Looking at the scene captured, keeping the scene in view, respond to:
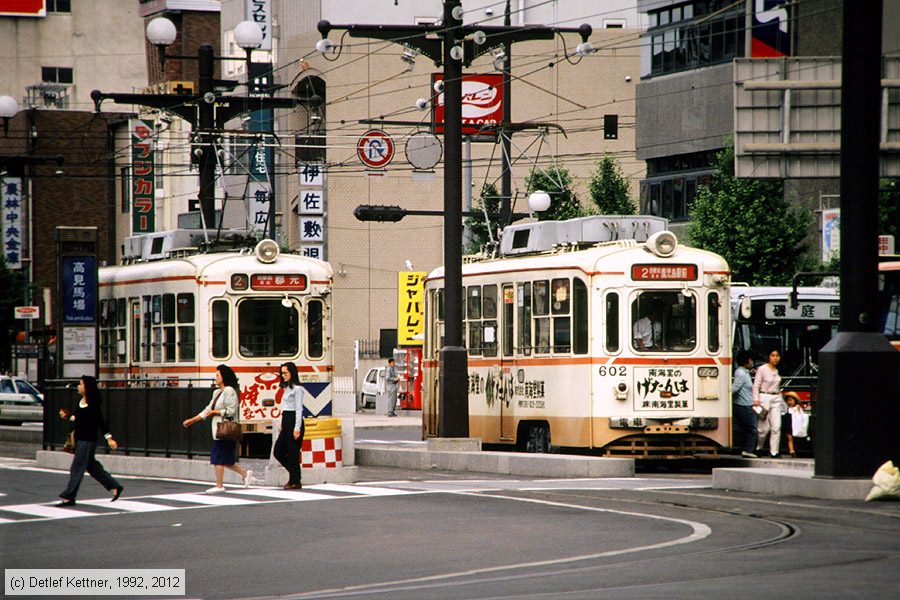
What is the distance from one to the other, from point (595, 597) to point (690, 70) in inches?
1839

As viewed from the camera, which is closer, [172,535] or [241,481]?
[172,535]

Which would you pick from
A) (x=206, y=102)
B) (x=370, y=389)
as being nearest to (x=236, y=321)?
(x=206, y=102)

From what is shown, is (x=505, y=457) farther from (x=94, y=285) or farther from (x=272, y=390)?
(x=94, y=285)

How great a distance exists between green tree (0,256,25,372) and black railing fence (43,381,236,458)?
41286 millimetres

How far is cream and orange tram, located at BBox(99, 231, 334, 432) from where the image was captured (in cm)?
2822

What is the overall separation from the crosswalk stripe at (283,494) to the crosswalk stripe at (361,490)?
17.6 inches

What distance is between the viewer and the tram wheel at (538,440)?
84.8 feet

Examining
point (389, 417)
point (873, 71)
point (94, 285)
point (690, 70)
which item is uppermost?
point (690, 70)

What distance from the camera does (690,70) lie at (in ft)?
184

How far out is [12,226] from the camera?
7506 centimetres

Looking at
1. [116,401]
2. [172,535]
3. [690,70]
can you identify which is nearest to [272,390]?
[116,401]

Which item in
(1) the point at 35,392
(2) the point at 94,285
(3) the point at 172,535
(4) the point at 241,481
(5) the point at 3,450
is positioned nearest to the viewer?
(3) the point at 172,535

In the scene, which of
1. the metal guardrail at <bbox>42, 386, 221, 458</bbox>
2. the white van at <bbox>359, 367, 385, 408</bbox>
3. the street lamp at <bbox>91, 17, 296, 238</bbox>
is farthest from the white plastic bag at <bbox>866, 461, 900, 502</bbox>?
the white van at <bbox>359, 367, 385, 408</bbox>

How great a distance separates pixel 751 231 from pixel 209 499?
28459 mm
